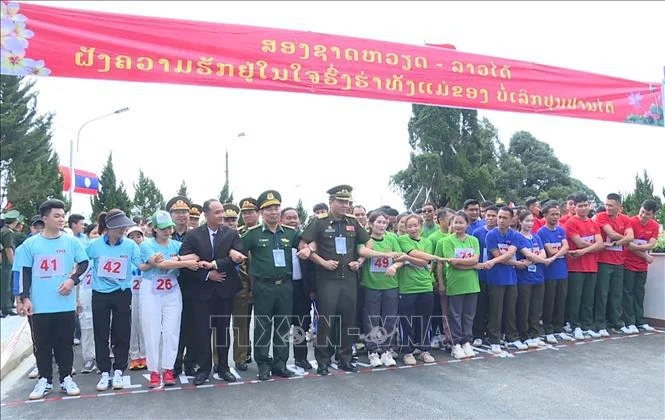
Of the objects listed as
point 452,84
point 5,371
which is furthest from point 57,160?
point 452,84

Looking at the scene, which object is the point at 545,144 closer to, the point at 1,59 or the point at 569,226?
the point at 569,226

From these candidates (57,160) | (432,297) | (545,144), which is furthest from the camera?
(545,144)

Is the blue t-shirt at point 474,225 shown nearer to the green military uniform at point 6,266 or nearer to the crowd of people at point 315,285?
the crowd of people at point 315,285

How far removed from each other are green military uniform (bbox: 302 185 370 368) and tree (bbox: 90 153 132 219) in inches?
1040

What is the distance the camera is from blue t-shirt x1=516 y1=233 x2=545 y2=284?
691cm

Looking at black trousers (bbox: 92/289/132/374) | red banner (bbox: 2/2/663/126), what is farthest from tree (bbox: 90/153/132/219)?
red banner (bbox: 2/2/663/126)

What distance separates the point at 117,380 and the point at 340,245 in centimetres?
269

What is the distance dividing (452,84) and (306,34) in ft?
5.86

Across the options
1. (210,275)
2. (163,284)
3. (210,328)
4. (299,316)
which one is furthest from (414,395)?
(163,284)

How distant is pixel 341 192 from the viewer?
5836mm

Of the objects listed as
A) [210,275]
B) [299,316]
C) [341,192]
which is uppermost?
[341,192]

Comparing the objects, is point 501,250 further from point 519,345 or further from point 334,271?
Result: point 334,271

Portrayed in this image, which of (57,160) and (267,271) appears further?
(57,160)

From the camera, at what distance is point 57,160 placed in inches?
1417
